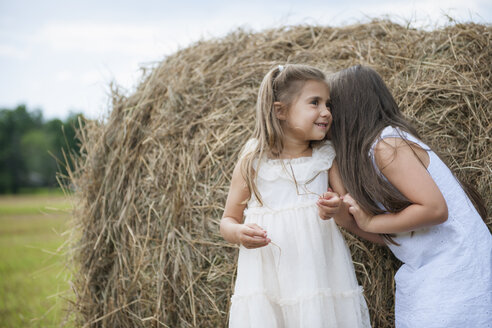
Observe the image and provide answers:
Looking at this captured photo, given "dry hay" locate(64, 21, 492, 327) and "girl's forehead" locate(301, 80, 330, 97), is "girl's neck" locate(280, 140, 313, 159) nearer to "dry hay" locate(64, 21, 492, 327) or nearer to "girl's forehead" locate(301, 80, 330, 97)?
"girl's forehead" locate(301, 80, 330, 97)

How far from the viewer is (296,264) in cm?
202

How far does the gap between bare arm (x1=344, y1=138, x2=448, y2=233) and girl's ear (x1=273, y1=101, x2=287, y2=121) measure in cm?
49

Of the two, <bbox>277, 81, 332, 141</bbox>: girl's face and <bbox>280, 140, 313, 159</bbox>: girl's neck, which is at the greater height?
<bbox>277, 81, 332, 141</bbox>: girl's face

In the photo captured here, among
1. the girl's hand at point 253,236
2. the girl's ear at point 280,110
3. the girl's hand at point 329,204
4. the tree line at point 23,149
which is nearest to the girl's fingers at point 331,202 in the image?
the girl's hand at point 329,204

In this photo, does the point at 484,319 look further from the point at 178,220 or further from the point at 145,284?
the point at 145,284

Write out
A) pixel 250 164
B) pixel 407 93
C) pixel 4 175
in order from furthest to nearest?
pixel 4 175 < pixel 407 93 < pixel 250 164

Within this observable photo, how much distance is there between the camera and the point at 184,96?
3121mm

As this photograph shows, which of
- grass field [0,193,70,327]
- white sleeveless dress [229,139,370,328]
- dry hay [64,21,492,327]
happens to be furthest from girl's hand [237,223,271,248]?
grass field [0,193,70,327]

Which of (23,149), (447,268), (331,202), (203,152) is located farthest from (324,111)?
(23,149)

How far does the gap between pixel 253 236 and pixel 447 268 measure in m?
0.86

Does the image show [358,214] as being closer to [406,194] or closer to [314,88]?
[406,194]

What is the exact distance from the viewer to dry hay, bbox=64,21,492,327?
2.49 meters

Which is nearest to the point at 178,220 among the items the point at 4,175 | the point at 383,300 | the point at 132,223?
the point at 132,223

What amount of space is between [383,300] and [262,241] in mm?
889
